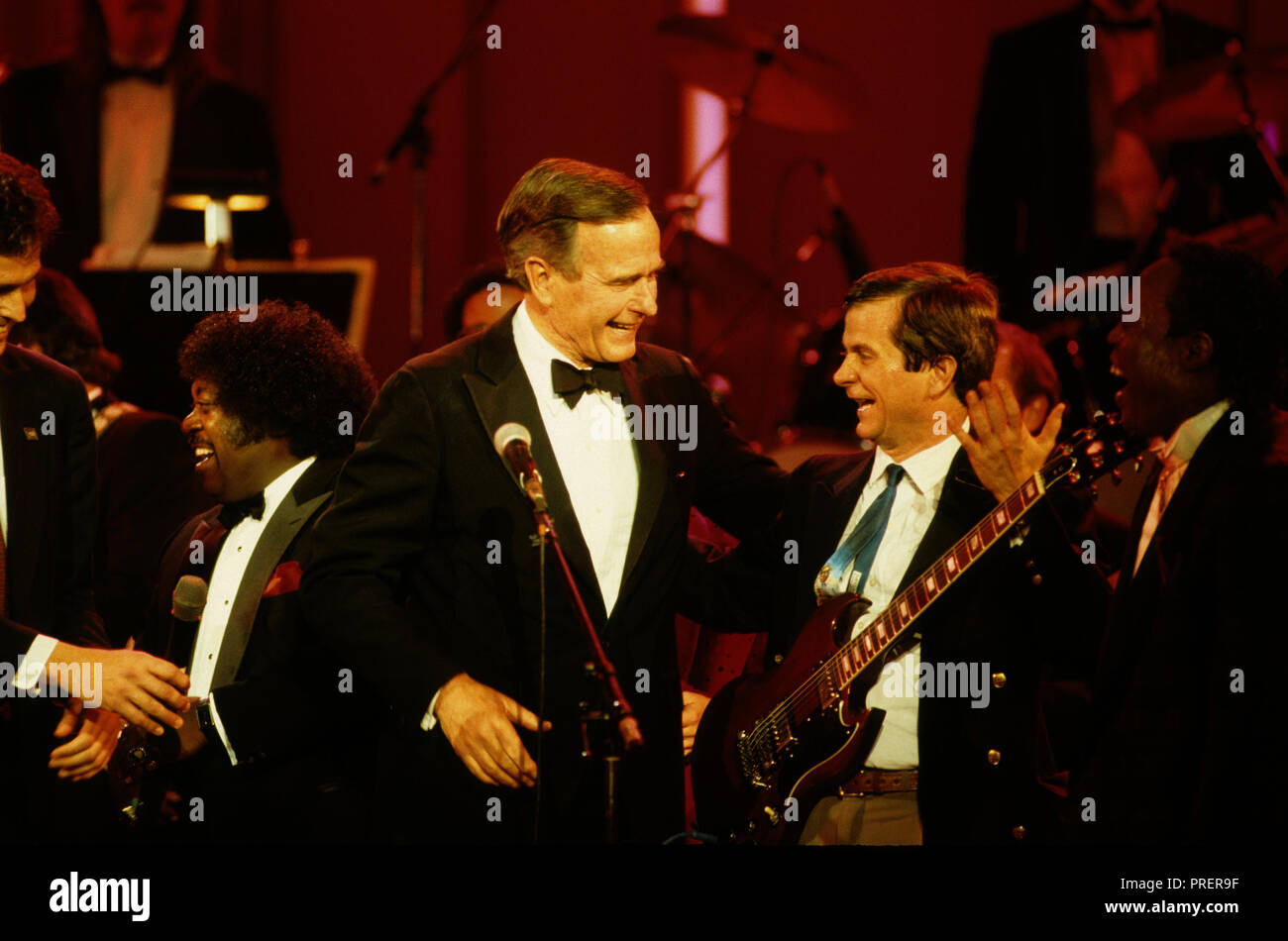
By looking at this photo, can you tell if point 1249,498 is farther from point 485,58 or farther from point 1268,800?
point 485,58

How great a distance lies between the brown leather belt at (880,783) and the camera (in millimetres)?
3102

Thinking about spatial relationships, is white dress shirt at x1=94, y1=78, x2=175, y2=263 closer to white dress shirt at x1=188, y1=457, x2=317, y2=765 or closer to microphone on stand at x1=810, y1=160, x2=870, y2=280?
microphone on stand at x1=810, y1=160, x2=870, y2=280

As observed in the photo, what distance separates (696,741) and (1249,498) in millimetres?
1357

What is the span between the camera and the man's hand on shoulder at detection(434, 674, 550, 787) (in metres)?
2.70

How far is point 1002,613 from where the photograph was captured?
3078mm

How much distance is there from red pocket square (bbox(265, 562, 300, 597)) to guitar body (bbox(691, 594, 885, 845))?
3.47 feet

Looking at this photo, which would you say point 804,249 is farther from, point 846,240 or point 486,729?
point 486,729

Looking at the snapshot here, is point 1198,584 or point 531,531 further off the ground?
point 531,531

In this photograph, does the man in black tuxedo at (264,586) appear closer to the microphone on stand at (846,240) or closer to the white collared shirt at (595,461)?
the white collared shirt at (595,461)

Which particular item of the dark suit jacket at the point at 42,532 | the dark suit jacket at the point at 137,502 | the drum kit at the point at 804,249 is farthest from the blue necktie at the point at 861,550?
the dark suit jacket at the point at 137,502

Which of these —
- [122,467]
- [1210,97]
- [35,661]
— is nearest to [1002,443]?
[35,661]

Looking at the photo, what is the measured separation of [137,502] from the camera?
4766 mm

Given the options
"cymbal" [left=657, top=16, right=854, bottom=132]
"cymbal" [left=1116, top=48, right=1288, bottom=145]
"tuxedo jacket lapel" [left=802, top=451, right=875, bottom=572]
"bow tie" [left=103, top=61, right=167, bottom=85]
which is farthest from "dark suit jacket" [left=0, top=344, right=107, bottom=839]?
"cymbal" [left=1116, top=48, right=1288, bottom=145]

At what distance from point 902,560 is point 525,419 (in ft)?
2.88
